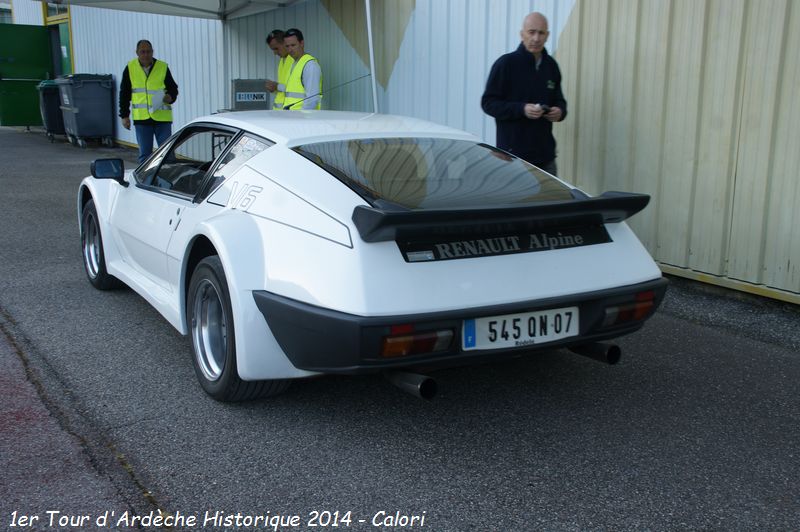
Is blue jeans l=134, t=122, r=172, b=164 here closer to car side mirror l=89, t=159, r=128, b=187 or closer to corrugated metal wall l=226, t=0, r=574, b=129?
corrugated metal wall l=226, t=0, r=574, b=129

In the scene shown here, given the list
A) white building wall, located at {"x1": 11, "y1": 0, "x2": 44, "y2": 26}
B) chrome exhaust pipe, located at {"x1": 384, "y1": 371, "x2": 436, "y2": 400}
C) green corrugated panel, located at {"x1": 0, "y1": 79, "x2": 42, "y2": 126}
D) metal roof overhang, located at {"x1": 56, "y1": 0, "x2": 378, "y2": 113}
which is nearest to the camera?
chrome exhaust pipe, located at {"x1": 384, "y1": 371, "x2": 436, "y2": 400}

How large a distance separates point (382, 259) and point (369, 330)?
0.94 feet

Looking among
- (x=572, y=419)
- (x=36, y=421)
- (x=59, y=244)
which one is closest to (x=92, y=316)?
(x=36, y=421)

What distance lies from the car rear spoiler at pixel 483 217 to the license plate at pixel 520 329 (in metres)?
0.35

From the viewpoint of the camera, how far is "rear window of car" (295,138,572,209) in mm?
3328

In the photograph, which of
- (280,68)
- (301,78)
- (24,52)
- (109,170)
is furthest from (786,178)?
(24,52)

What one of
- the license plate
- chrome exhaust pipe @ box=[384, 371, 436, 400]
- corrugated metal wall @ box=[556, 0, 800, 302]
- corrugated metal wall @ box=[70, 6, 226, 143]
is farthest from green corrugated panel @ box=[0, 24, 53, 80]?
the license plate

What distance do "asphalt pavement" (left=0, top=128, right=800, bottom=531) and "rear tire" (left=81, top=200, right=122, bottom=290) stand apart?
0.63 m

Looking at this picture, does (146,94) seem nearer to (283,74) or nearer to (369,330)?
(283,74)

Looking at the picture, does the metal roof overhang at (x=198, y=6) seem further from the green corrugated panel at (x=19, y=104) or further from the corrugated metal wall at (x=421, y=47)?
the green corrugated panel at (x=19, y=104)

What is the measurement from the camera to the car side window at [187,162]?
425 centimetres

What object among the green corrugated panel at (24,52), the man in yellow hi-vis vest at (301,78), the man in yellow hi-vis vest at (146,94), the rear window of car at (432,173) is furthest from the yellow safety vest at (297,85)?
the green corrugated panel at (24,52)

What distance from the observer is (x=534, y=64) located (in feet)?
17.8

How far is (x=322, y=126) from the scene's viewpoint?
4000mm
